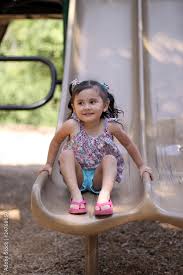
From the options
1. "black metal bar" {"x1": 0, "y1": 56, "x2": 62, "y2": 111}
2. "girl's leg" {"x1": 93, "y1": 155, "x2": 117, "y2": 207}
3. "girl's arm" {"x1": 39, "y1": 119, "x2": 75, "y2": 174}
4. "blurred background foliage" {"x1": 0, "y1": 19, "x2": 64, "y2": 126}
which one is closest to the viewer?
"girl's leg" {"x1": 93, "y1": 155, "x2": 117, "y2": 207}

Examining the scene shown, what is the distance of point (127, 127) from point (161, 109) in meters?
0.34

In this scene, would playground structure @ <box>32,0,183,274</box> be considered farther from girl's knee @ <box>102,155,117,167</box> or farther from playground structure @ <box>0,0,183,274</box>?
girl's knee @ <box>102,155,117,167</box>

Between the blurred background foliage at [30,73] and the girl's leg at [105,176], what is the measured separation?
7.93 m

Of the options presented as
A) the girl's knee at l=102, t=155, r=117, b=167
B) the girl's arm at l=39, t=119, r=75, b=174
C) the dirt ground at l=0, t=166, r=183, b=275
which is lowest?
the dirt ground at l=0, t=166, r=183, b=275

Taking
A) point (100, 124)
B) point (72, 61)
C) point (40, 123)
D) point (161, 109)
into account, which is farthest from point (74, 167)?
point (40, 123)

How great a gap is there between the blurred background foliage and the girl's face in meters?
7.84

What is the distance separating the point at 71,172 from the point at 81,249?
1.07 meters

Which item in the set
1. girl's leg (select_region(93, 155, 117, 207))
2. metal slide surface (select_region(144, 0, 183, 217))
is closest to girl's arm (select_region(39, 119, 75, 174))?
girl's leg (select_region(93, 155, 117, 207))

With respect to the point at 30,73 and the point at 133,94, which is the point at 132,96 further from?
the point at 30,73

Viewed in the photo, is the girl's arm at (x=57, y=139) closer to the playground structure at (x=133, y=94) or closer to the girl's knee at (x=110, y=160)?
the playground structure at (x=133, y=94)

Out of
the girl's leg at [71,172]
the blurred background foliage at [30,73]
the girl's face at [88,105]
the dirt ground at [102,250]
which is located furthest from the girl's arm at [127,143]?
the blurred background foliage at [30,73]

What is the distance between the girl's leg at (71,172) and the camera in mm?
2553

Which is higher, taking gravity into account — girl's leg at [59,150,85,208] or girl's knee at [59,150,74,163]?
girl's knee at [59,150,74,163]

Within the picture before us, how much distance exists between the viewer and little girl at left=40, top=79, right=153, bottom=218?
2648mm
